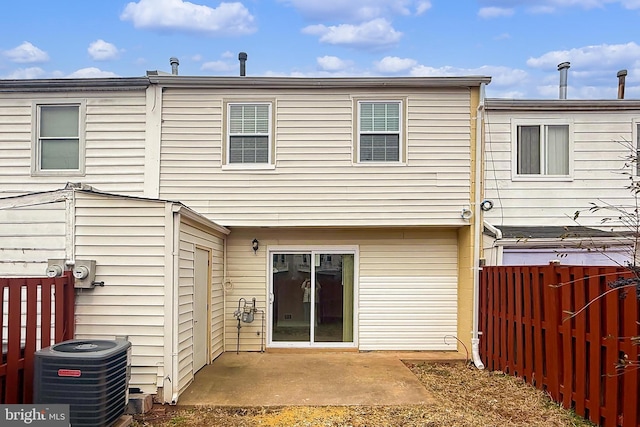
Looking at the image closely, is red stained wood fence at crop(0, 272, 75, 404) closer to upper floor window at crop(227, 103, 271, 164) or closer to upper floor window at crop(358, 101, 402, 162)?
upper floor window at crop(227, 103, 271, 164)

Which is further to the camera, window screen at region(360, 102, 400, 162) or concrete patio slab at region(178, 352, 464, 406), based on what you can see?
window screen at region(360, 102, 400, 162)

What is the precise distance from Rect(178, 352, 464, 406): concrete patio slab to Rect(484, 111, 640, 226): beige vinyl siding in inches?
123

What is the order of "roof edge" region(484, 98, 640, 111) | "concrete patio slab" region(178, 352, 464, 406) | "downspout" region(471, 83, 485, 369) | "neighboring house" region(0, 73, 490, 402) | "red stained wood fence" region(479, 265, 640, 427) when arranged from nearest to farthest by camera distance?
1. "red stained wood fence" region(479, 265, 640, 427)
2. "concrete patio slab" region(178, 352, 464, 406)
3. "downspout" region(471, 83, 485, 369)
4. "neighboring house" region(0, 73, 490, 402)
5. "roof edge" region(484, 98, 640, 111)

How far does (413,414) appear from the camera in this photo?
538 centimetres

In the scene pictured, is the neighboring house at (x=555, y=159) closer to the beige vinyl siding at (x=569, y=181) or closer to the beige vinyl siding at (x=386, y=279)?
the beige vinyl siding at (x=569, y=181)

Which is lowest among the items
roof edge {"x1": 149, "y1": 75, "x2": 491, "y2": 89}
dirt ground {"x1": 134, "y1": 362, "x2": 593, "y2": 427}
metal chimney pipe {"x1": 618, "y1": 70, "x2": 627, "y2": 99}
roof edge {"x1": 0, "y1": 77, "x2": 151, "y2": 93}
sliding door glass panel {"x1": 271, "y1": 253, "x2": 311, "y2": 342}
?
dirt ground {"x1": 134, "y1": 362, "x2": 593, "y2": 427}

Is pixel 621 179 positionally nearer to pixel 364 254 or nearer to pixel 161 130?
pixel 364 254

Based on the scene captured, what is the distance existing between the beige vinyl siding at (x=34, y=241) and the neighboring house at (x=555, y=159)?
24.1ft

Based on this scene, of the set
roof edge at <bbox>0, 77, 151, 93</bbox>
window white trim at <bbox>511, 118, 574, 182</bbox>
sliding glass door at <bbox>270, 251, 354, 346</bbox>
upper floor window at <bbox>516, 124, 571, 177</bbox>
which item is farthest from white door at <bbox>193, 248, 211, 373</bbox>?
upper floor window at <bbox>516, 124, 571, 177</bbox>

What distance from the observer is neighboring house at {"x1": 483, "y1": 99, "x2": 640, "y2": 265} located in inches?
358

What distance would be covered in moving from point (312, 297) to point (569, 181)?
552 cm

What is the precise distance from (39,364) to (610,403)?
5.43 meters

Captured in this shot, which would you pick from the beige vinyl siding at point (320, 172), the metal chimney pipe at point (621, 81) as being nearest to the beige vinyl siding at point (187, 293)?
the beige vinyl siding at point (320, 172)

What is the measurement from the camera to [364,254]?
9016mm
